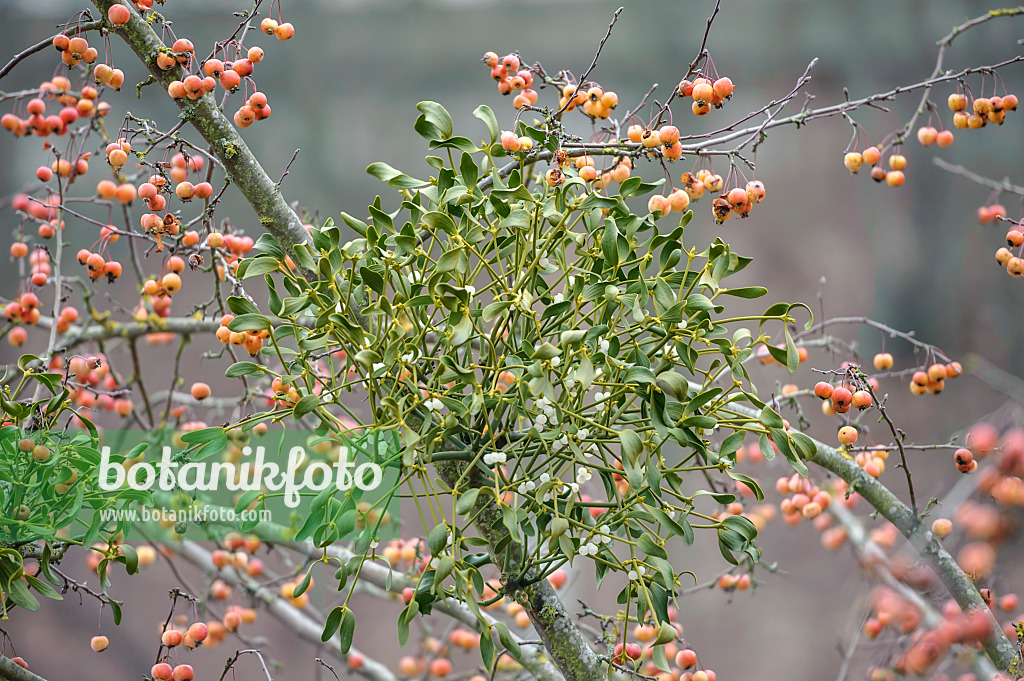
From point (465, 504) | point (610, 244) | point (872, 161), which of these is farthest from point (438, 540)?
point (872, 161)

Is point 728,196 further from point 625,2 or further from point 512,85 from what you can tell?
point 625,2

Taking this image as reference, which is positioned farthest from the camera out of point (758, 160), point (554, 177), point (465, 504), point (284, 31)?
point (758, 160)

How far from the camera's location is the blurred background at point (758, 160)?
66.4 inches

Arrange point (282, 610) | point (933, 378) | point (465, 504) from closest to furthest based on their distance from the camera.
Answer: point (465, 504)
point (933, 378)
point (282, 610)

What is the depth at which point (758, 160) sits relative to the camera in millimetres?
1743

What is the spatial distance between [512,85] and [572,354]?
1.21 feet

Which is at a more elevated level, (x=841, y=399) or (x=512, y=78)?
(x=512, y=78)

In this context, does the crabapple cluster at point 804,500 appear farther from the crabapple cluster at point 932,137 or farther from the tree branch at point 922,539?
the crabapple cluster at point 932,137

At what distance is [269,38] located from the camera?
1728 millimetres

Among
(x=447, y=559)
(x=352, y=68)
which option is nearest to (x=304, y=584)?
(x=447, y=559)

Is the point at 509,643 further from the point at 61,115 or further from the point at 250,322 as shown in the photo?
the point at 61,115

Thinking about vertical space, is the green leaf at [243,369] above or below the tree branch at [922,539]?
above

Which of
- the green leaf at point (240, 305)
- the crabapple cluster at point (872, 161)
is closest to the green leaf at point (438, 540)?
the green leaf at point (240, 305)

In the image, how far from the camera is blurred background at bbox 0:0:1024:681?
169cm
